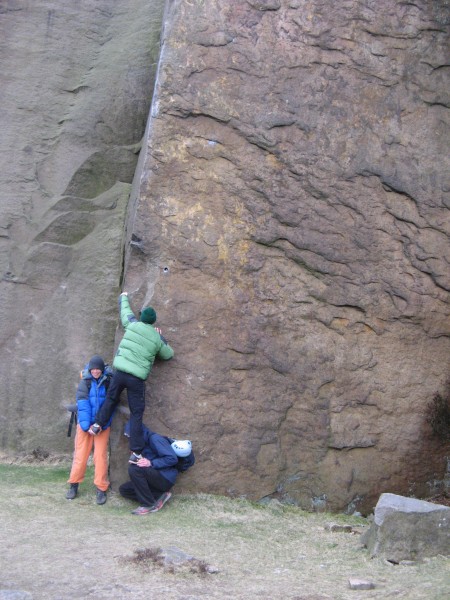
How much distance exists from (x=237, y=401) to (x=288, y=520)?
1001 millimetres

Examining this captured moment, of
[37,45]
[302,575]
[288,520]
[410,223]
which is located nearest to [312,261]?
[410,223]

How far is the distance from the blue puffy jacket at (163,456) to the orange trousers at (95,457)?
0.28m

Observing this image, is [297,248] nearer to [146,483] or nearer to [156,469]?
[156,469]

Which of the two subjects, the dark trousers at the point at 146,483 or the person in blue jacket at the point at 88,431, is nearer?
the dark trousers at the point at 146,483

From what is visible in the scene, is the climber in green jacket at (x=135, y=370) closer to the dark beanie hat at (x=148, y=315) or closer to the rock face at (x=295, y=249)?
the dark beanie hat at (x=148, y=315)

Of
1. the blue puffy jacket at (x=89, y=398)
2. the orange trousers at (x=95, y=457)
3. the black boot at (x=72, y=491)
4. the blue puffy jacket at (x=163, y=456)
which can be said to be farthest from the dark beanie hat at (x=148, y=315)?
the black boot at (x=72, y=491)

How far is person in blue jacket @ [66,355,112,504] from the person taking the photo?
630 centimetres

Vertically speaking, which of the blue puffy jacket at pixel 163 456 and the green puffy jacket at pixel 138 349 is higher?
the green puffy jacket at pixel 138 349

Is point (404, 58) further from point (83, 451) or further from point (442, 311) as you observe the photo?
point (83, 451)

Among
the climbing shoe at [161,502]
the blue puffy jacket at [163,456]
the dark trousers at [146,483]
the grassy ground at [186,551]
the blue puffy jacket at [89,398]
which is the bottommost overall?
the grassy ground at [186,551]

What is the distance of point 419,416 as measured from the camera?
682cm

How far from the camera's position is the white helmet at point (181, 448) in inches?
241

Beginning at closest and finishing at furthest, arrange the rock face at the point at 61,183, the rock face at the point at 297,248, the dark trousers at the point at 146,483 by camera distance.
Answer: the dark trousers at the point at 146,483 → the rock face at the point at 297,248 → the rock face at the point at 61,183

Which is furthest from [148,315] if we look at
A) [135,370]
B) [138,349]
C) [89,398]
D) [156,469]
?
[156,469]
